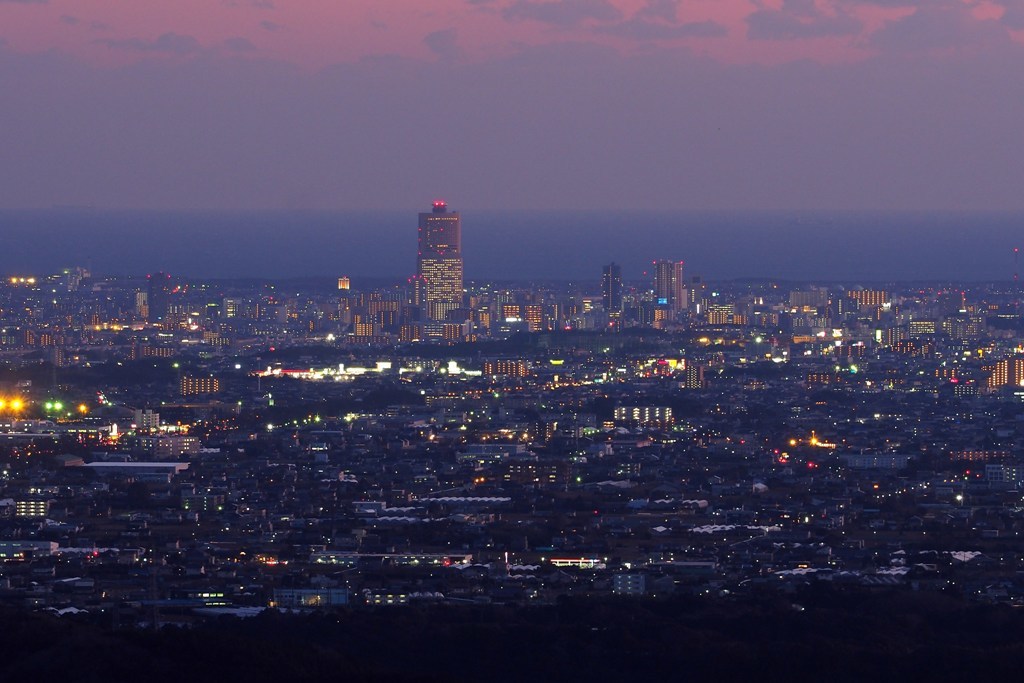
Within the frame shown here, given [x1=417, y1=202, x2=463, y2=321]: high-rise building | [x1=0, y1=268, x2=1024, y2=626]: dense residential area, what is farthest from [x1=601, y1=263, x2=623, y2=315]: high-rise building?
[x1=417, y1=202, x2=463, y2=321]: high-rise building

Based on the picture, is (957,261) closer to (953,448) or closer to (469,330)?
(469,330)

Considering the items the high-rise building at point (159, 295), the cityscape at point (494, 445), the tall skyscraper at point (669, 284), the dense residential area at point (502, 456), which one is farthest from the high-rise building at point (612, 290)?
the high-rise building at point (159, 295)

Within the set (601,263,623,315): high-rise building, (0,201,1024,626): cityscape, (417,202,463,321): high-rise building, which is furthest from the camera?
(601,263,623,315): high-rise building

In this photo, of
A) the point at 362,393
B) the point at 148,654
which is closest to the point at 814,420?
the point at 362,393

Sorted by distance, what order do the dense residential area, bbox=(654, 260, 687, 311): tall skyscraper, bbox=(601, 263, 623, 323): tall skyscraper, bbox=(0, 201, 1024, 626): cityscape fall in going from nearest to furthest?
1. the dense residential area
2. bbox=(0, 201, 1024, 626): cityscape
3. bbox=(601, 263, 623, 323): tall skyscraper
4. bbox=(654, 260, 687, 311): tall skyscraper

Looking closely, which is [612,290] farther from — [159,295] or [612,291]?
[159,295]

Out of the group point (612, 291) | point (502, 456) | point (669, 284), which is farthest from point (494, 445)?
point (669, 284)

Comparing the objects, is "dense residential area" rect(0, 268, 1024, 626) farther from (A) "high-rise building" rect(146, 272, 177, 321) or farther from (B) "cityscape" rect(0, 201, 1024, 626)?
(A) "high-rise building" rect(146, 272, 177, 321)

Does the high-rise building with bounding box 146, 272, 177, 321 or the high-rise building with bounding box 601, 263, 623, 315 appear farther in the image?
the high-rise building with bounding box 601, 263, 623, 315
